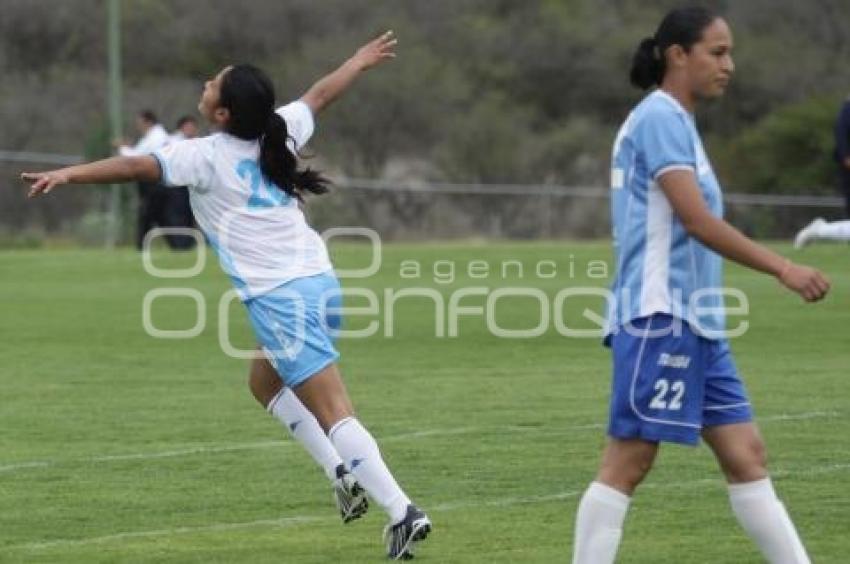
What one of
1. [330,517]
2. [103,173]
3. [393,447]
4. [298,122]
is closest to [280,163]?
[298,122]

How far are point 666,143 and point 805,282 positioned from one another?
1.90 feet

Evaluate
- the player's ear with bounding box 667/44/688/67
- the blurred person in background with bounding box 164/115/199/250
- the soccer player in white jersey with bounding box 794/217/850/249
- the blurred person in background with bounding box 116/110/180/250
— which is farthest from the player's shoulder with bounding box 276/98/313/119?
the blurred person in background with bounding box 164/115/199/250

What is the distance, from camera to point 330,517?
9703mm

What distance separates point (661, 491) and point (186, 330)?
10868mm

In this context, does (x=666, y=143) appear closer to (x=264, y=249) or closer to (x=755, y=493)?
(x=755, y=493)

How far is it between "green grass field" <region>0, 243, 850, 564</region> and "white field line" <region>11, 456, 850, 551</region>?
0.02 m

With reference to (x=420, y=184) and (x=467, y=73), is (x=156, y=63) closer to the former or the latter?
(x=467, y=73)

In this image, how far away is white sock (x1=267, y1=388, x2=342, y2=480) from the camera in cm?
938

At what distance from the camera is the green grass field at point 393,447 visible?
29.8 ft

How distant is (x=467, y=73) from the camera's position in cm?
5784

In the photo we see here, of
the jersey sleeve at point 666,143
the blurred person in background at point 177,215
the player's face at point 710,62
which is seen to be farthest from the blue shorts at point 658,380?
the blurred person in background at point 177,215

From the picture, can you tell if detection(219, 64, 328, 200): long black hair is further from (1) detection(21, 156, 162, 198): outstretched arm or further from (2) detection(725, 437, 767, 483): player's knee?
(2) detection(725, 437, 767, 483): player's knee

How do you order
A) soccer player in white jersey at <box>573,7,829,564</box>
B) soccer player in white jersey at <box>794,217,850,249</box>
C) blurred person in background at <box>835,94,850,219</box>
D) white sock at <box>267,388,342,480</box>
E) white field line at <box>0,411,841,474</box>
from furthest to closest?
blurred person in background at <box>835,94,850,219</box>
soccer player in white jersey at <box>794,217,850,249</box>
white field line at <box>0,411,841,474</box>
white sock at <box>267,388,342,480</box>
soccer player in white jersey at <box>573,7,829,564</box>

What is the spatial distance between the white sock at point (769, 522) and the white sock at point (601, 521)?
1.30 ft
